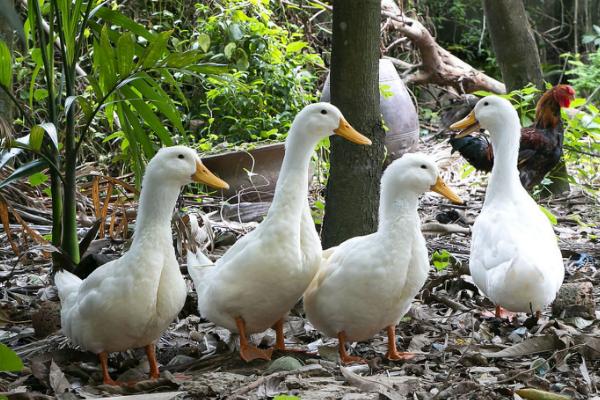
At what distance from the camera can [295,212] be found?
3.65m

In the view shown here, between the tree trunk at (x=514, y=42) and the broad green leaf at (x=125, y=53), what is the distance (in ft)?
14.6

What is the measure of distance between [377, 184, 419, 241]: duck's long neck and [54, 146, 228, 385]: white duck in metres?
0.89

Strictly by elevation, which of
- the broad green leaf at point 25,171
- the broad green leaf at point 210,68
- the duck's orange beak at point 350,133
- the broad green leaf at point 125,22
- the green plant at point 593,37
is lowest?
the broad green leaf at point 25,171

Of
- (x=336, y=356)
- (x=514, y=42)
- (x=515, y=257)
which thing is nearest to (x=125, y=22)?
(x=336, y=356)

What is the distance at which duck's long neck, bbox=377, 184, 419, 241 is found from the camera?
11.6ft

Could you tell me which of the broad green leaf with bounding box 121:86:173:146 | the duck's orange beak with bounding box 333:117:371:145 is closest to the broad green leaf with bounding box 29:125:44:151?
the broad green leaf with bounding box 121:86:173:146

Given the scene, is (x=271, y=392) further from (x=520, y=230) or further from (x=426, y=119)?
(x=426, y=119)

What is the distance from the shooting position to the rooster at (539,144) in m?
6.95

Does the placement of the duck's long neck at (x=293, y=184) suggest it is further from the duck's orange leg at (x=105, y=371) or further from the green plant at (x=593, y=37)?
the green plant at (x=593, y=37)

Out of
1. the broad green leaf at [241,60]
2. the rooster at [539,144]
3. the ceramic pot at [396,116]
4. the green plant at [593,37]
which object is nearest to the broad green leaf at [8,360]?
the rooster at [539,144]

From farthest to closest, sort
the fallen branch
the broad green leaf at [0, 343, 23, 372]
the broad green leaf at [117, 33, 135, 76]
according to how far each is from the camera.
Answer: the fallen branch, the broad green leaf at [117, 33, 135, 76], the broad green leaf at [0, 343, 23, 372]

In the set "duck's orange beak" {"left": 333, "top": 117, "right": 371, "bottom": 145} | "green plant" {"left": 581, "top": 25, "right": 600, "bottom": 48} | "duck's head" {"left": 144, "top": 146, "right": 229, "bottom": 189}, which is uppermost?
"green plant" {"left": 581, "top": 25, "right": 600, "bottom": 48}

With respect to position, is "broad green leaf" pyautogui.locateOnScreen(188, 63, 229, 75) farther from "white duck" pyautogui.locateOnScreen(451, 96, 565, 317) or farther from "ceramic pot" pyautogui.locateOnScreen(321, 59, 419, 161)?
"ceramic pot" pyautogui.locateOnScreen(321, 59, 419, 161)

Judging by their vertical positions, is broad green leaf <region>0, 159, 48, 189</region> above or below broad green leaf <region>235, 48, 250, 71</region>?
below
